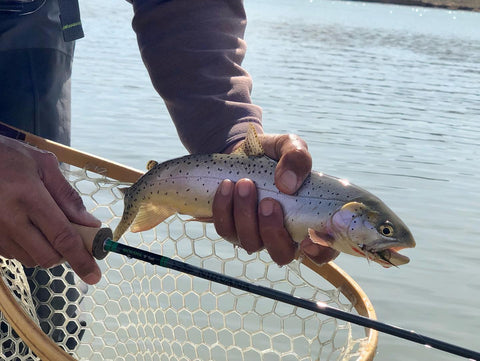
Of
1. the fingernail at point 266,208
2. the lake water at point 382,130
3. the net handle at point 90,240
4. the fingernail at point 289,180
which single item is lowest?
the lake water at point 382,130

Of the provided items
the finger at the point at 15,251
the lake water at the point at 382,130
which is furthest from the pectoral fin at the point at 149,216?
the lake water at the point at 382,130

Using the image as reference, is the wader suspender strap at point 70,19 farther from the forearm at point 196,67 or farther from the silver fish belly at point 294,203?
the silver fish belly at point 294,203

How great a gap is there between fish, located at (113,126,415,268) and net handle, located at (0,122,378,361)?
205mm

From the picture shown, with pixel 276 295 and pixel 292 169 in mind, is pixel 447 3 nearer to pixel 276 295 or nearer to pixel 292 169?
pixel 292 169

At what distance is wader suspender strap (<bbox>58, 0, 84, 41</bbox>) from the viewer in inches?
126

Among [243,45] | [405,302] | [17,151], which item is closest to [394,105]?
[405,302]

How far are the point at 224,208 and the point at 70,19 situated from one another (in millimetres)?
1229

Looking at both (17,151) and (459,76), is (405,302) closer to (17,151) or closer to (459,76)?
(17,151)

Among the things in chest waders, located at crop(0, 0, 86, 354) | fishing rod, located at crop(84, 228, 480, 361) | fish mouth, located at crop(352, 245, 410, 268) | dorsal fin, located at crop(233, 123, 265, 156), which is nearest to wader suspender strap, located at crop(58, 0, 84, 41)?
chest waders, located at crop(0, 0, 86, 354)

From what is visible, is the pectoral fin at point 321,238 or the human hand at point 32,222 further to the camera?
the pectoral fin at point 321,238

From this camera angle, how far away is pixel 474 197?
29.4 feet

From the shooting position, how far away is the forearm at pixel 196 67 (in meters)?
2.95

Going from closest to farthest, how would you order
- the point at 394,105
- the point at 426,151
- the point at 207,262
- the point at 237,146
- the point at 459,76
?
the point at 237,146 → the point at 207,262 → the point at 426,151 → the point at 394,105 → the point at 459,76

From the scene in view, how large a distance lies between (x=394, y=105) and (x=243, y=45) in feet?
43.2
